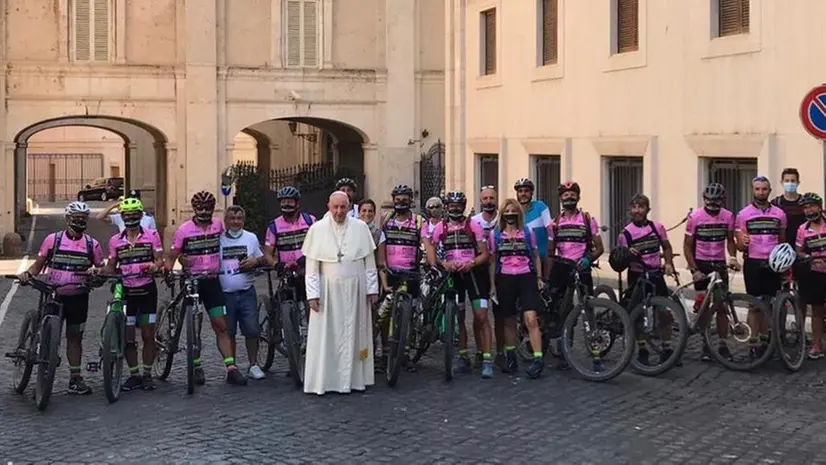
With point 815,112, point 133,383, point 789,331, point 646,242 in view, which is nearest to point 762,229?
point 789,331

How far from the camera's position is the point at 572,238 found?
11.3 meters

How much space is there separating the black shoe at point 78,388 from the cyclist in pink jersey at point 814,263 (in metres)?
6.70

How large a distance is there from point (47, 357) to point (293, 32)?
2002cm

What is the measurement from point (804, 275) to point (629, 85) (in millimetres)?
7127

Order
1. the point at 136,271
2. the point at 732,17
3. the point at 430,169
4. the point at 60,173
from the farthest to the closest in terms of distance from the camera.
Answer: the point at 60,173
the point at 430,169
the point at 732,17
the point at 136,271

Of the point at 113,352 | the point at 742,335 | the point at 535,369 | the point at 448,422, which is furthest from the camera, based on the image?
the point at 742,335

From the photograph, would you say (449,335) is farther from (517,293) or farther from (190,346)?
(190,346)

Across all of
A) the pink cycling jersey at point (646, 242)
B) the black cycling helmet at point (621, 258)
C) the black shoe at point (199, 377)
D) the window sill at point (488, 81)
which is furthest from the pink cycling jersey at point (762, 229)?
the window sill at point (488, 81)

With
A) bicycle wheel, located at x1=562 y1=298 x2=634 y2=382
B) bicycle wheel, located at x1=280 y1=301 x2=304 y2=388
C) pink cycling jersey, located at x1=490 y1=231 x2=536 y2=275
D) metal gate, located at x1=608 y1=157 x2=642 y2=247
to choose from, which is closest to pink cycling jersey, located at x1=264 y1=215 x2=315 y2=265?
bicycle wheel, located at x1=280 y1=301 x2=304 y2=388

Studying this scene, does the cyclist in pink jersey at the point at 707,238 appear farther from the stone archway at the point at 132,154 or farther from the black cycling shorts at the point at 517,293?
the stone archway at the point at 132,154

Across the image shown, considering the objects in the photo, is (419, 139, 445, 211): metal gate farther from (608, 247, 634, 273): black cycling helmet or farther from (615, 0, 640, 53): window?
(608, 247, 634, 273): black cycling helmet

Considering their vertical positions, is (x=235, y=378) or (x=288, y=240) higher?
(x=288, y=240)

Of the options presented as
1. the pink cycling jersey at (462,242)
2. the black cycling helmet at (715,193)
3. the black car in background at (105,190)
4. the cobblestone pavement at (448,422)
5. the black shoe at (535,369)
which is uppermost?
the black car in background at (105,190)

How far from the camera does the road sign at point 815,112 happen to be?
11930 millimetres
